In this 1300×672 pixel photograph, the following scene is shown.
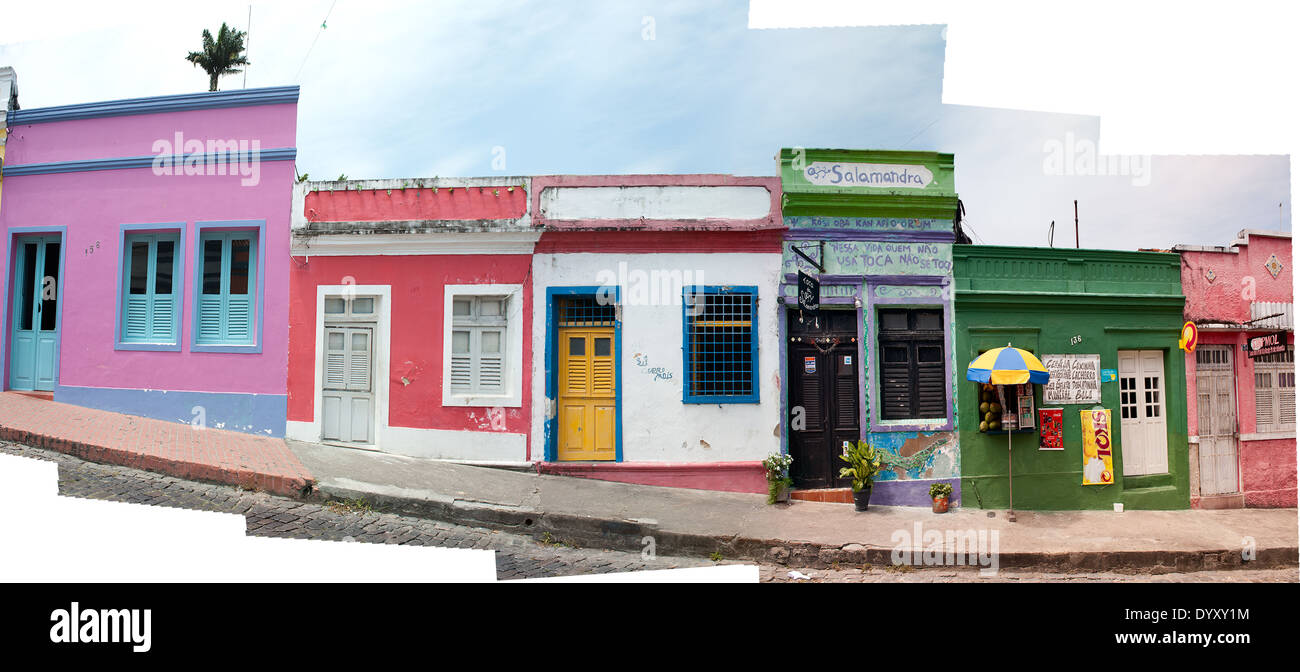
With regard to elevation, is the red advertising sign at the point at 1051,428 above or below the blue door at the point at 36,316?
below

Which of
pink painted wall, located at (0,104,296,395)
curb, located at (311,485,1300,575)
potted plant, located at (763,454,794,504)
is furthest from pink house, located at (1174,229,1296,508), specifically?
pink painted wall, located at (0,104,296,395)

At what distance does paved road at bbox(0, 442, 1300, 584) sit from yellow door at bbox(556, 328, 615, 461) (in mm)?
1738

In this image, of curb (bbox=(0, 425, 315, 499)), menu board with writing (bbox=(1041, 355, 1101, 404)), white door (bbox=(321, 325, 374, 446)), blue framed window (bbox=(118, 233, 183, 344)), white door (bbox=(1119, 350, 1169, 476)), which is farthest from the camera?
white door (bbox=(1119, 350, 1169, 476))

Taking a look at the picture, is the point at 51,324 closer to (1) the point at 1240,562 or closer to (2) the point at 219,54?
(2) the point at 219,54

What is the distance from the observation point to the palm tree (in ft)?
16.0

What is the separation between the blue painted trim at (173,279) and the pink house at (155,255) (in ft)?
0.04

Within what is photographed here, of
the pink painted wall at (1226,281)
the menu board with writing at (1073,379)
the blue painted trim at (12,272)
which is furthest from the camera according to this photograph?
the menu board with writing at (1073,379)

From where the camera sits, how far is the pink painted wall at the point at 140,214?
571 centimetres

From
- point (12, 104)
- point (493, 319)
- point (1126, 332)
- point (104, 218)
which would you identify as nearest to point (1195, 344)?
point (1126, 332)

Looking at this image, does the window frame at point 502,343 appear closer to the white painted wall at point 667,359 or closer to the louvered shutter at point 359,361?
the white painted wall at point 667,359

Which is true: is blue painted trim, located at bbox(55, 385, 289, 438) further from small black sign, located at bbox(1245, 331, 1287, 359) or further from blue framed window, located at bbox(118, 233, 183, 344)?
small black sign, located at bbox(1245, 331, 1287, 359)

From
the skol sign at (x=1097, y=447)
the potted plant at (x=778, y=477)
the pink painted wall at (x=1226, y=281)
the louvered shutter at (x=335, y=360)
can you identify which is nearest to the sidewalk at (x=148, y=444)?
the louvered shutter at (x=335, y=360)

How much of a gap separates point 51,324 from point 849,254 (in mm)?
8070

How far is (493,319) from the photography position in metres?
7.45
